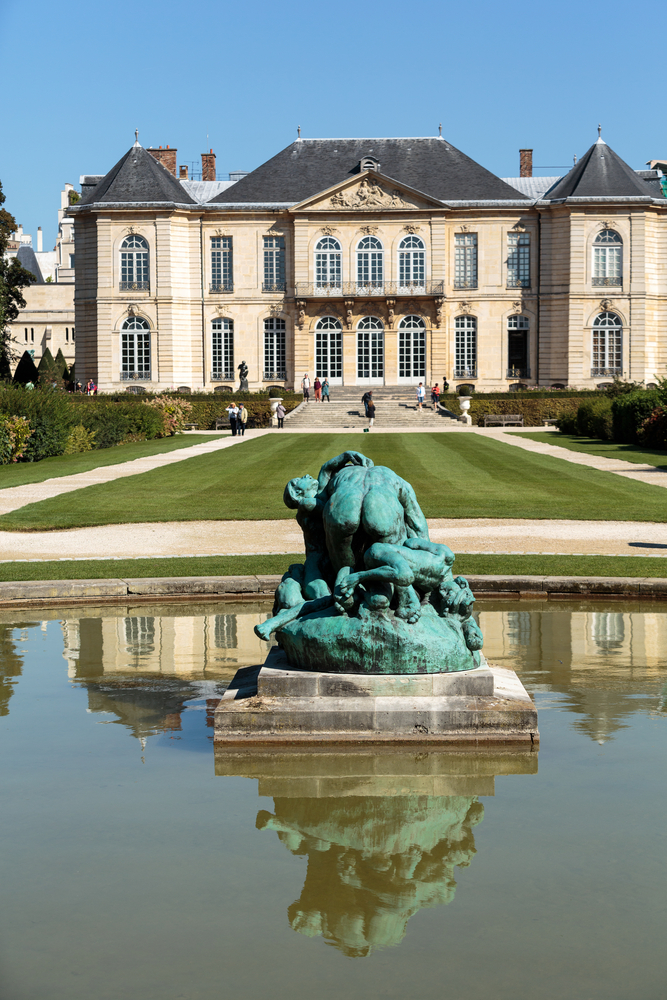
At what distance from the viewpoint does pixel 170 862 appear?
4.18 m

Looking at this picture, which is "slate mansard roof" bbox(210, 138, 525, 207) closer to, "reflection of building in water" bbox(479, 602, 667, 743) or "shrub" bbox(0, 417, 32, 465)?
"shrub" bbox(0, 417, 32, 465)

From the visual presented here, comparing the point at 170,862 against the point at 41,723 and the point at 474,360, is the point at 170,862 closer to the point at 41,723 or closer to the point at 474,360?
the point at 41,723

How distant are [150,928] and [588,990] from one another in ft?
4.67

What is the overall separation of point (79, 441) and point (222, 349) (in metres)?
28.6

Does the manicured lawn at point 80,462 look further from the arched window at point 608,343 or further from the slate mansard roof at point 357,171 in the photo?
the arched window at point 608,343

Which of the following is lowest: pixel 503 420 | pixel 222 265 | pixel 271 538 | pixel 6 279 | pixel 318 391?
pixel 271 538

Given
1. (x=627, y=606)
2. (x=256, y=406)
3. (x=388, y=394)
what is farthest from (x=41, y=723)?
(x=388, y=394)

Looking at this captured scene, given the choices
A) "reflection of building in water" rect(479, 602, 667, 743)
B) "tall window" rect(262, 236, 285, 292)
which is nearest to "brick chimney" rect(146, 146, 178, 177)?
"tall window" rect(262, 236, 285, 292)

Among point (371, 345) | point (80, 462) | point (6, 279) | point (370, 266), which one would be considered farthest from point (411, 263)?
point (80, 462)

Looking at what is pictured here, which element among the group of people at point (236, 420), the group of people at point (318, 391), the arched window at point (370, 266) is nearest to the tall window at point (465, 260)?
the arched window at point (370, 266)

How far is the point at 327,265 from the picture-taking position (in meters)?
57.5

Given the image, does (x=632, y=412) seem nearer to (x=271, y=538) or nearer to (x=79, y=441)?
(x=79, y=441)

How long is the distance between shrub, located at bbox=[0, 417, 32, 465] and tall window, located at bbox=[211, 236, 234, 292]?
32087 mm

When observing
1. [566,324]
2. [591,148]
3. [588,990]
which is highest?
[591,148]
